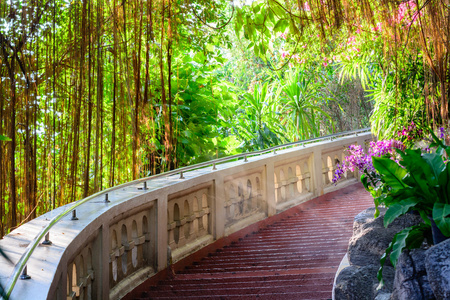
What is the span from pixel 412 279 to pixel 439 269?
23 centimetres

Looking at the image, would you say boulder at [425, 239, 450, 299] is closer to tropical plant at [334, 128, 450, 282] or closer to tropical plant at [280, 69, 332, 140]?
tropical plant at [334, 128, 450, 282]

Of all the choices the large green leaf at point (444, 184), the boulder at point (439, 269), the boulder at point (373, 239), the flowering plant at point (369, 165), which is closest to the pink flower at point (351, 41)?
the flowering plant at point (369, 165)

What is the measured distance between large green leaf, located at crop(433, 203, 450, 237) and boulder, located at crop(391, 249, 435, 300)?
0.14 metres

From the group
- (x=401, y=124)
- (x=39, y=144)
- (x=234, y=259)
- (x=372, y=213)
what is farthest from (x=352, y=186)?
(x=39, y=144)

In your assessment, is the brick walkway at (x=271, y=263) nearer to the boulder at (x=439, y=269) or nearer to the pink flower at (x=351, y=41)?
the boulder at (x=439, y=269)

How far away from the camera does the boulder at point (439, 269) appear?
5.97 feet

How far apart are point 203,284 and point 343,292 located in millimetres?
1282

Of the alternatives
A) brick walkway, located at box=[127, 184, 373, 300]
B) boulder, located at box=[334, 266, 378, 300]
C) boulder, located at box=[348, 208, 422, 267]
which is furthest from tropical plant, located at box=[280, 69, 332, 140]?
boulder, located at box=[334, 266, 378, 300]

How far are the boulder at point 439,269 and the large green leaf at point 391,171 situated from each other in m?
0.65

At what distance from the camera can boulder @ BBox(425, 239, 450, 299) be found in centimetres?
182

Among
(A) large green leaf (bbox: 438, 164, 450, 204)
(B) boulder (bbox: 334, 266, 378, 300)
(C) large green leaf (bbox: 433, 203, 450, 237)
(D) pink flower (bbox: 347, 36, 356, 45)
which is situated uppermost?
(D) pink flower (bbox: 347, 36, 356, 45)

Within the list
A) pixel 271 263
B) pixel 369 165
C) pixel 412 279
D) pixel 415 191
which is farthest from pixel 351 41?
pixel 412 279

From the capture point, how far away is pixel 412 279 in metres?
2.07

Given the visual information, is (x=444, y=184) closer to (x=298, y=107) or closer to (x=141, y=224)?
(x=141, y=224)
